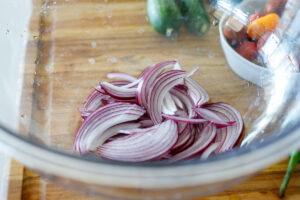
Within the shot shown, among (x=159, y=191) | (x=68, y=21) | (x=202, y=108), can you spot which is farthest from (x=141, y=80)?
(x=159, y=191)

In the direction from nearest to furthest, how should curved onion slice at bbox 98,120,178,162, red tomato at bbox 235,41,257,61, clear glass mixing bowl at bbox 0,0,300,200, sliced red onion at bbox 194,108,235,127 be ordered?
clear glass mixing bowl at bbox 0,0,300,200 < curved onion slice at bbox 98,120,178,162 < sliced red onion at bbox 194,108,235,127 < red tomato at bbox 235,41,257,61

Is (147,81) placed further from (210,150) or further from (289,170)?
(289,170)

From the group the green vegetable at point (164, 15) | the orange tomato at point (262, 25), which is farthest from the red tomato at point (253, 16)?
the green vegetable at point (164, 15)

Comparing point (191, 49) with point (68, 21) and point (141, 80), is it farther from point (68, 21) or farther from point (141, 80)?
point (68, 21)

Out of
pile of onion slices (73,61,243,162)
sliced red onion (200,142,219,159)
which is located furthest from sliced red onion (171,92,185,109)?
sliced red onion (200,142,219,159)

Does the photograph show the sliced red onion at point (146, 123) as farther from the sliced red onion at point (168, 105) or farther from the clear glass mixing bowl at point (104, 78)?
the clear glass mixing bowl at point (104, 78)

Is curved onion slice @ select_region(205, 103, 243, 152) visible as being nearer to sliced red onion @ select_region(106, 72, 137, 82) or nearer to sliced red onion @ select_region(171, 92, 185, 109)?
sliced red onion @ select_region(171, 92, 185, 109)

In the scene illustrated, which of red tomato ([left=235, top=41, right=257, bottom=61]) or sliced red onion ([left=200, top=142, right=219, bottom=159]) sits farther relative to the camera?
red tomato ([left=235, top=41, right=257, bottom=61])

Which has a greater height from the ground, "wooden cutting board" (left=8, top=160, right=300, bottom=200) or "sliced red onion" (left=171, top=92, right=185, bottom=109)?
"sliced red onion" (left=171, top=92, right=185, bottom=109)
